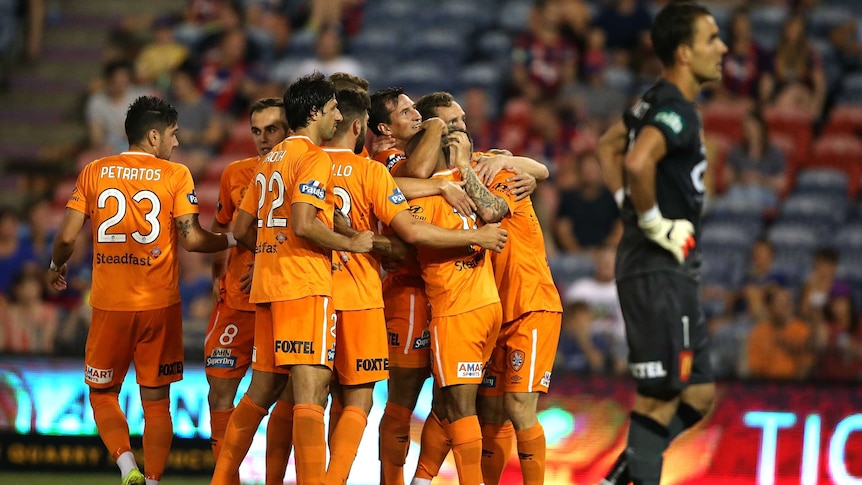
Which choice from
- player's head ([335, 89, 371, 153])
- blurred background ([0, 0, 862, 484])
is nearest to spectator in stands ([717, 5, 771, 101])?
blurred background ([0, 0, 862, 484])

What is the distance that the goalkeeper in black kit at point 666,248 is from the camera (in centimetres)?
558

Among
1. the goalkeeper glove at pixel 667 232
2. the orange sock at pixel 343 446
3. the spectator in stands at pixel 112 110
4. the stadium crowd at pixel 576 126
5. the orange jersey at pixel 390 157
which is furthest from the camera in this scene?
the spectator in stands at pixel 112 110

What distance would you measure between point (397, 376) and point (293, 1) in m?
10.6

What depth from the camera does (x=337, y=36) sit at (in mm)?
15031

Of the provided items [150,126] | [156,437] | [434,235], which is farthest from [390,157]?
[156,437]

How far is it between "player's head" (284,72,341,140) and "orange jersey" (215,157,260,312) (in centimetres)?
82

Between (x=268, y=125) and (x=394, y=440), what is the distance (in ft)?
7.19

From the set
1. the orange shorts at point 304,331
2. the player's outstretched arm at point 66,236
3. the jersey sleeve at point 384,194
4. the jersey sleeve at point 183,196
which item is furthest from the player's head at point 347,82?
the player's outstretched arm at point 66,236

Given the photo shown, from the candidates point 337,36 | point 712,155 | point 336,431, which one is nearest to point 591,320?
point 712,155

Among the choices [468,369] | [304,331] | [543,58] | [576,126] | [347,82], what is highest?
[543,58]

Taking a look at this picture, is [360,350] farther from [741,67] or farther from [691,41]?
[741,67]

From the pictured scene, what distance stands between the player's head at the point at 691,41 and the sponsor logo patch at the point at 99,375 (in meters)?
4.05

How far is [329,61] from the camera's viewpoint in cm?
1458

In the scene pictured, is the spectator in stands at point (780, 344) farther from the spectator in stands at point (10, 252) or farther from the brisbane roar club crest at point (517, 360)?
the spectator in stands at point (10, 252)
